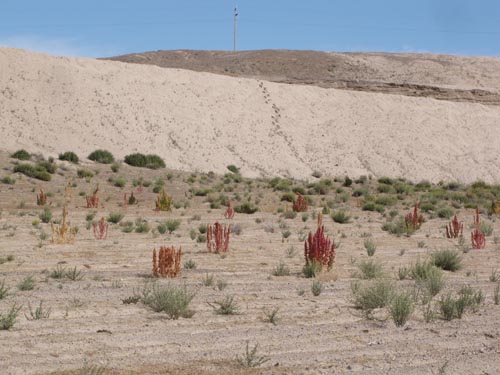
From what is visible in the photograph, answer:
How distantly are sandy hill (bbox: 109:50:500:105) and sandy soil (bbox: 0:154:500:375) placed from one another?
74950 mm

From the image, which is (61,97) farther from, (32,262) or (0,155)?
(32,262)

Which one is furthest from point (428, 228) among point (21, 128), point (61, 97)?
point (61, 97)

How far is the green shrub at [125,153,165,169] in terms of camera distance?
49062 mm

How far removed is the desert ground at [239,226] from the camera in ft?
27.5

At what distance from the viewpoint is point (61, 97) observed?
57562mm

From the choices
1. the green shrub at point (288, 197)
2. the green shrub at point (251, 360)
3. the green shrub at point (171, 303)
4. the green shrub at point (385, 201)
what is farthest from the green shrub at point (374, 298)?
the green shrub at point (288, 197)

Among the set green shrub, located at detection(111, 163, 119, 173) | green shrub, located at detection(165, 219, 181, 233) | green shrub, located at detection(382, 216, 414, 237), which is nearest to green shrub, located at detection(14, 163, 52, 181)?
green shrub, located at detection(111, 163, 119, 173)

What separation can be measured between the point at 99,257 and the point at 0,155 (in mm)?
28727

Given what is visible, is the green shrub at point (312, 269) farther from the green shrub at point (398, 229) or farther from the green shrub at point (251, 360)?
the green shrub at point (398, 229)

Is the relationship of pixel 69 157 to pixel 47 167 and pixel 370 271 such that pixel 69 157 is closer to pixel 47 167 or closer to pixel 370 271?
pixel 47 167

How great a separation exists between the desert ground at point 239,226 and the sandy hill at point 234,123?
17cm

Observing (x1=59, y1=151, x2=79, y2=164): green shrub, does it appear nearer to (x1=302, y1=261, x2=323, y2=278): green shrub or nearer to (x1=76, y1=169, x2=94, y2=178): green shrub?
(x1=76, y1=169, x2=94, y2=178): green shrub

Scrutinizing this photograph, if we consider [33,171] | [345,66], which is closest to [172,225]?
[33,171]

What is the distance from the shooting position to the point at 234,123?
209 feet
